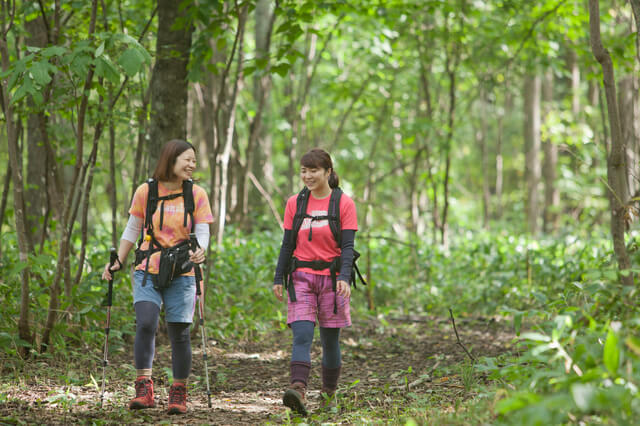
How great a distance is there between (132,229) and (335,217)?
1.53 m

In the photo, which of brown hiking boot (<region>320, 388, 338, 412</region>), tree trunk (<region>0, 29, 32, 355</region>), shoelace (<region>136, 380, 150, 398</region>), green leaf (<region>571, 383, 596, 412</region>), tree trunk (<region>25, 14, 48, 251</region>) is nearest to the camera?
green leaf (<region>571, 383, 596, 412</region>)

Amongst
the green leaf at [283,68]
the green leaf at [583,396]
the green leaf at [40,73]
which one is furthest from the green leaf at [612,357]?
the green leaf at [283,68]

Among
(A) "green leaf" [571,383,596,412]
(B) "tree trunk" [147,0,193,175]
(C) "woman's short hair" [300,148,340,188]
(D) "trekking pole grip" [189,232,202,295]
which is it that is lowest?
(A) "green leaf" [571,383,596,412]

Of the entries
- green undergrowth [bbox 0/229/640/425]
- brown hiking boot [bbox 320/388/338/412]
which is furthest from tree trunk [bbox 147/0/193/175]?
brown hiking boot [bbox 320/388/338/412]

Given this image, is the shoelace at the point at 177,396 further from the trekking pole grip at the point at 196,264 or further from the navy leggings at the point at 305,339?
the navy leggings at the point at 305,339

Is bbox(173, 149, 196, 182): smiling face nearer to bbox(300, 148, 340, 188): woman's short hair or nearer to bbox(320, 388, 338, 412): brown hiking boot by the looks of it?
bbox(300, 148, 340, 188): woman's short hair

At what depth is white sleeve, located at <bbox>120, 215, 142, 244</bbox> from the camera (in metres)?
4.61

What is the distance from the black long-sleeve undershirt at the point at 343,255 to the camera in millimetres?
4660

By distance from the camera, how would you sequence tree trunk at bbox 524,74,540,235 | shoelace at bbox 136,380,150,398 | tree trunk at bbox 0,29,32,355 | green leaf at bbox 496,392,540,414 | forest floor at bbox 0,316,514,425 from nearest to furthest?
green leaf at bbox 496,392,540,414, forest floor at bbox 0,316,514,425, shoelace at bbox 136,380,150,398, tree trunk at bbox 0,29,32,355, tree trunk at bbox 524,74,540,235

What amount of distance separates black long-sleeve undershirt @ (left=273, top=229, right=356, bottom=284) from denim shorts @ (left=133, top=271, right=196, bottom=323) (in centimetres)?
66

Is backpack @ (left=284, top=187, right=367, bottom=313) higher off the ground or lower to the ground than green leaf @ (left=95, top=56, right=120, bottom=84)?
lower

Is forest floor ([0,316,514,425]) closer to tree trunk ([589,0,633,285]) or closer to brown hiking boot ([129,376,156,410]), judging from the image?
brown hiking boot ([129,376,156,410])

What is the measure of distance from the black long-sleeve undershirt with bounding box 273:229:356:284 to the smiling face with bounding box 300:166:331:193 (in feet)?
1.27

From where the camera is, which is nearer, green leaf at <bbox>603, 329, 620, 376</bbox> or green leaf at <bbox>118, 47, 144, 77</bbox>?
green leaf at <bbox>603, 329, 620, 376</bbox>
